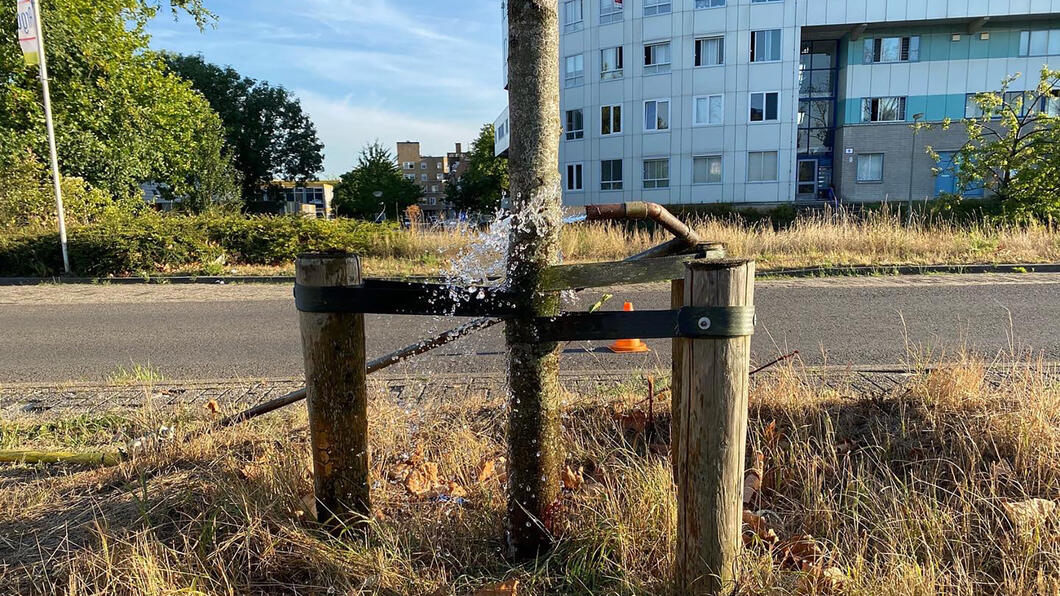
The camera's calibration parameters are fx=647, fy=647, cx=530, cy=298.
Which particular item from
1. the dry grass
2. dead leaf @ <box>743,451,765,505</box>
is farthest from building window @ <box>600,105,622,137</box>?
dead leaf @ <box>743,451,765,505</box>

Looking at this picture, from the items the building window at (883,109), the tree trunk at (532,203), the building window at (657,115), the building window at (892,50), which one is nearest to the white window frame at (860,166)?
the building window at (883,109)

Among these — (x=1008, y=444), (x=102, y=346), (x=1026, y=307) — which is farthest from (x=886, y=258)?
(x=102, y=346)

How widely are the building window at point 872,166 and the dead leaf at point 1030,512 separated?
3722 cm

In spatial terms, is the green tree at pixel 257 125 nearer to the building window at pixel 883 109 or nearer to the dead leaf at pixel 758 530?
the building window at pixel 883 109

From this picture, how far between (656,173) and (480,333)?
1169 inches

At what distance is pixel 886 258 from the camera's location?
472 inches

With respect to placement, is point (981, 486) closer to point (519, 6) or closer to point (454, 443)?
point (454, 443)

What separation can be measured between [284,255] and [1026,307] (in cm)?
1220

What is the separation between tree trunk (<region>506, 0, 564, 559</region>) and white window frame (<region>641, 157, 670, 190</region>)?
3355 cm

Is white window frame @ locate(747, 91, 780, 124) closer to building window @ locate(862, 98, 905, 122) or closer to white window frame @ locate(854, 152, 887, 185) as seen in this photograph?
building window @ locate(862, 98, 905, 122)

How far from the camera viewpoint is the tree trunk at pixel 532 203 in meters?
1.82

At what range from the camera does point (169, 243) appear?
487 inches

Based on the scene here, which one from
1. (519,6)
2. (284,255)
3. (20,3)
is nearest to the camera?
(519,6)

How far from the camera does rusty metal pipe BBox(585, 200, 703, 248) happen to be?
6.21 ft
